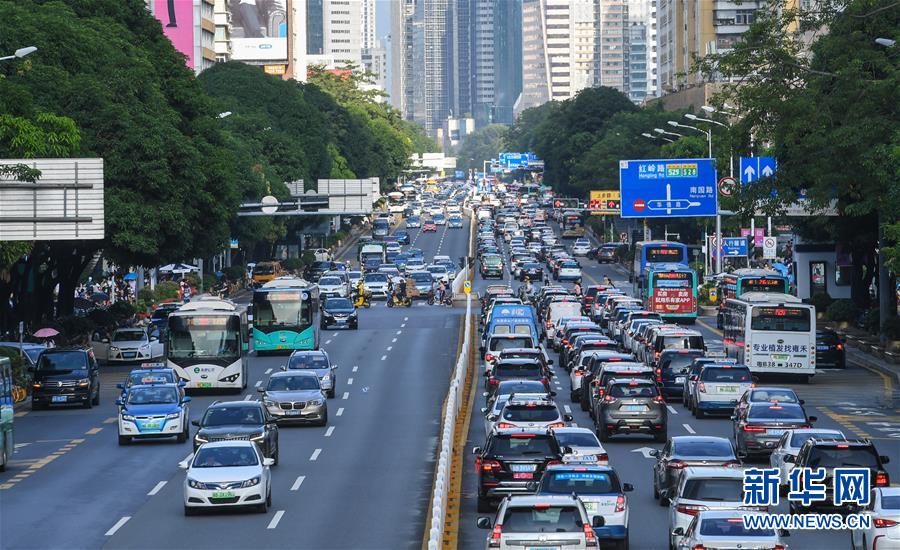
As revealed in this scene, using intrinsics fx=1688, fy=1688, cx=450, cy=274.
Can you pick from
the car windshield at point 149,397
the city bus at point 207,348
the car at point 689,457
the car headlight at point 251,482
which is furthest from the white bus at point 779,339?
the car headlight at point 251,482

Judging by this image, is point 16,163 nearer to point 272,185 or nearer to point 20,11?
point 20,11

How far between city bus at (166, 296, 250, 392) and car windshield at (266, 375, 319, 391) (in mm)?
9057

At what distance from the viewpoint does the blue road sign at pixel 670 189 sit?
86188mm

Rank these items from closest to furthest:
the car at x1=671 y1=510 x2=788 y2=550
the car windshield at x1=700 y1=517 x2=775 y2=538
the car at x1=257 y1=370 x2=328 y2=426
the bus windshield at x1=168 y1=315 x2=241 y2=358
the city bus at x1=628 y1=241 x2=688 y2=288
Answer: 1. the car at x1=671 y1=510 x2=788 y2=550
2. the car windshield at x1=700 y1=517 x2=775 y2=538
3. the car at x1=257 y1=370 x2=328 y2=426
4. the bus windshield at x1=168 y1=315 x2=241 y2=358
5. the city bus at x1=628 y1=241 x2=688 y2=288

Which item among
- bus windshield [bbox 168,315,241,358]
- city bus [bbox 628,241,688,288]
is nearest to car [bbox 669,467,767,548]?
bus windshield [bbox 168,315,241,358]

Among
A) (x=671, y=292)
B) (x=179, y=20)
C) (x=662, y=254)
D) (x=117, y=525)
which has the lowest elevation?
(x=117, y=525)

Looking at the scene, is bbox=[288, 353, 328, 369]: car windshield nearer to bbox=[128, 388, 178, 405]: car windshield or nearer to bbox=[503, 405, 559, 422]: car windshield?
bbox=[128, 388, 178, 405]: car windshield

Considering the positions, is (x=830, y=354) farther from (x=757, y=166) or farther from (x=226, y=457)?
(x=226, y=457)

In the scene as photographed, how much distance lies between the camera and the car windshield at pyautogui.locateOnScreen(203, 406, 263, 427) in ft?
117

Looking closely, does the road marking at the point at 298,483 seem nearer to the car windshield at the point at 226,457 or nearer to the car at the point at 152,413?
the car windshield at the point at 226,457

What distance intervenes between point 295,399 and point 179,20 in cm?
13298

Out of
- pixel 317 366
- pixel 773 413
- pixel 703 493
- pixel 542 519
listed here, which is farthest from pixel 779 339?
pixel 542 519

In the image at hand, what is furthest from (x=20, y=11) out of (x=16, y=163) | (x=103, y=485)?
(x=103, y=485)

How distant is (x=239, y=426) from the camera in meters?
35.5
